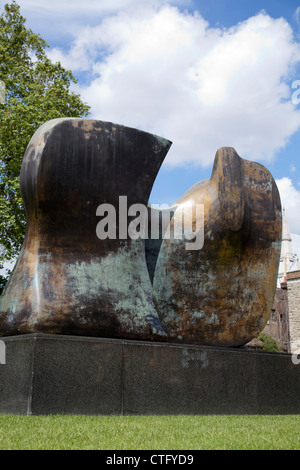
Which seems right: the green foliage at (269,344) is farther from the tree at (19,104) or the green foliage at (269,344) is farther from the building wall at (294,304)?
the tree at (19,104)

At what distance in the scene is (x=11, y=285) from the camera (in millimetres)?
6152

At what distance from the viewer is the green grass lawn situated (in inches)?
132

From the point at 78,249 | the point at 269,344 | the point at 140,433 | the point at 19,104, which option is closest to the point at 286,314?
the point at 269,344

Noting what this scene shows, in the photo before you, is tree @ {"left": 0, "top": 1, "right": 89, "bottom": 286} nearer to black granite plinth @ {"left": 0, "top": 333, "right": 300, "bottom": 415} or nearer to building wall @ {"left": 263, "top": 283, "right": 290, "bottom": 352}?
black granite plinth @ {"left": 0, "top": 333, "right": 300, "bottom": 415}

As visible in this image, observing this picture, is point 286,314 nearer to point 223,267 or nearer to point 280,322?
point 280,322

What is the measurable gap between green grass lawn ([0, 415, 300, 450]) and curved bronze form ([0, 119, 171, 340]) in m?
1.20

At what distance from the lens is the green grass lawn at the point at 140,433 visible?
11.0 feet

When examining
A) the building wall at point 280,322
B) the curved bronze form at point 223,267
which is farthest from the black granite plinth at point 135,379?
the building wall at point 280,322

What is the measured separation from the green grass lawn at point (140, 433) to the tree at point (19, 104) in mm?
12134

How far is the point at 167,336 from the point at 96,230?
1.52m

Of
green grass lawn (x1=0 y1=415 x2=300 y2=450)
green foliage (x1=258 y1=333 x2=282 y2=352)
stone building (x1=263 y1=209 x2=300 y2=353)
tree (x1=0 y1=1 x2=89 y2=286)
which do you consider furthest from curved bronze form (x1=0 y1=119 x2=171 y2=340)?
stone building (x1=263 y1=209 x2=300 y2=353)

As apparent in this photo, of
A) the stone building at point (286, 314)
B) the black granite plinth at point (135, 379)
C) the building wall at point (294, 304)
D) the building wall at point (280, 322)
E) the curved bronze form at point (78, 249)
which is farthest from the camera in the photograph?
the building wall at point (280, 322)
